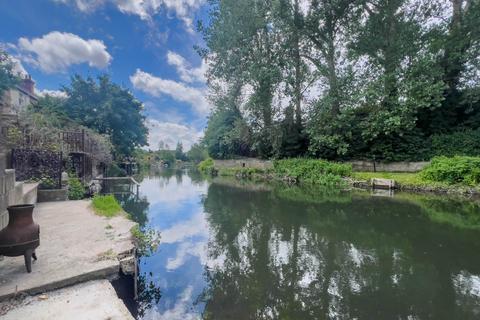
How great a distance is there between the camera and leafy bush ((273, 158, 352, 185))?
14.8 m

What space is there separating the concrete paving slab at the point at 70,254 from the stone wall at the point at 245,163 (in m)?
17.4

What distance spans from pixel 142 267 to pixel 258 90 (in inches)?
658

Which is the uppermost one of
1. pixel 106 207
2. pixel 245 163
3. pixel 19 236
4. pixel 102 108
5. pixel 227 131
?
pixel 102 108

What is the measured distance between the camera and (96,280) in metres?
2.70

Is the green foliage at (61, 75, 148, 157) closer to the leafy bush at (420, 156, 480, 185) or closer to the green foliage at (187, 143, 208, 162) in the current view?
the leafy bush at (420, 156, 480, 185)

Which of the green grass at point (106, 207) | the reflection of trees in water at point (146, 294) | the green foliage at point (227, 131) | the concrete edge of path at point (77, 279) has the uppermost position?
the green foliage at point (227, 131)

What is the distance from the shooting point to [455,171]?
11086mm

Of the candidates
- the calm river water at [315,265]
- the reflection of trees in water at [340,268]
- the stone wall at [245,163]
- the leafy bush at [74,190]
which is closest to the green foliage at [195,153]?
the stone wall at [245,163]

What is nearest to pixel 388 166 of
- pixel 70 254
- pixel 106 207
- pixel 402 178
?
pixel 402 178

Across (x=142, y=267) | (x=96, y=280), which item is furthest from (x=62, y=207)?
(x=96, y=280)

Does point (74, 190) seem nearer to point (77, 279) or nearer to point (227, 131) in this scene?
point (77, 279)

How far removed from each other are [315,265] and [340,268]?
0.39 metres

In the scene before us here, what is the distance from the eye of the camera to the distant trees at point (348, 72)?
47.3 feet

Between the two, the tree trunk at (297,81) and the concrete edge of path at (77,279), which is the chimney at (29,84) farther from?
the concrete edge of path at (77,279)
